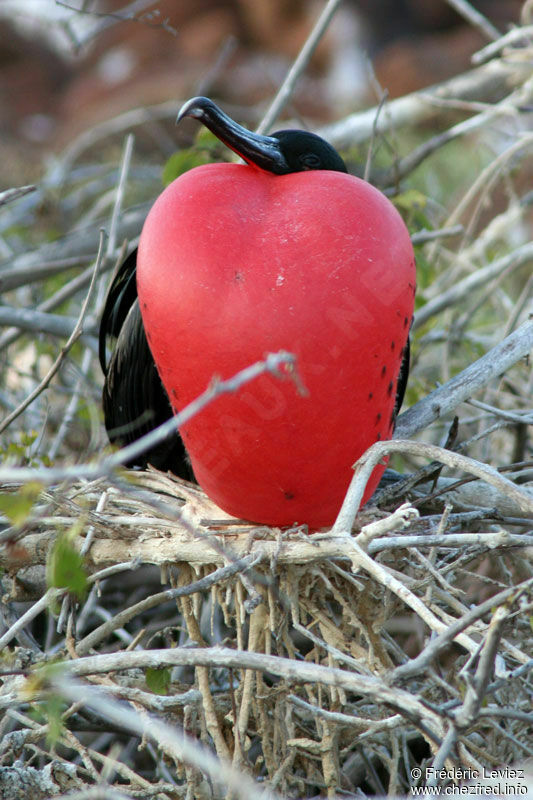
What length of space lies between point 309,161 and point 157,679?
0.63m

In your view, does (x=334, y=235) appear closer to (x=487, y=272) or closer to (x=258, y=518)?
(x=258, y=518)

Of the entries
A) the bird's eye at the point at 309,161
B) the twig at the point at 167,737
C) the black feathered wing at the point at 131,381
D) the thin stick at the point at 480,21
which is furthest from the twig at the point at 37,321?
the thin stick at the point at 480,21

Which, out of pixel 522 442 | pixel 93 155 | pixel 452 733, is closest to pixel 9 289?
pixel 522 442

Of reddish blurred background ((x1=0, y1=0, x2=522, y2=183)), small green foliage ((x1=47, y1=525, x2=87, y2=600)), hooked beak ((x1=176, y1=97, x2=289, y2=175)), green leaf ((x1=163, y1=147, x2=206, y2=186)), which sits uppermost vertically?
hooked beak ((x1=176, y1=97, x2=289, y2=175))

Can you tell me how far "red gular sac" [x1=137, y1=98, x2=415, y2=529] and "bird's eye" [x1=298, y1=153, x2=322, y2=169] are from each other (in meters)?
0.08

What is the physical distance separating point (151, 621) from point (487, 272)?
36.0 inches

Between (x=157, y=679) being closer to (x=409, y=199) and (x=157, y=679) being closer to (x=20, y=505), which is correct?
(x=20, y=505)

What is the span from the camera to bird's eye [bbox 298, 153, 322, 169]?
1123mm

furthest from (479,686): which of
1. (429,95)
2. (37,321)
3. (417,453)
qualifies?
(429,95)

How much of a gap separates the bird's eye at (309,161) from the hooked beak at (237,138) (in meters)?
0.03

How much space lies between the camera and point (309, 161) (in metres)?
1.13

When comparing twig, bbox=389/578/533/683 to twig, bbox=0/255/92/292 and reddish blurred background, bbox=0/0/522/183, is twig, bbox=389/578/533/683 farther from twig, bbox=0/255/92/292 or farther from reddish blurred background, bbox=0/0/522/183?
reddish blurred background, bbox=0/0/522/183

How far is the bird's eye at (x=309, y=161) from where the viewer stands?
1123 mm

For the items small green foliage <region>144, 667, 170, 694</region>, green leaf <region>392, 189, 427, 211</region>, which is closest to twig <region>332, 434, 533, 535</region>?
small green foliage <region>144, 667, 170, 694</region>
